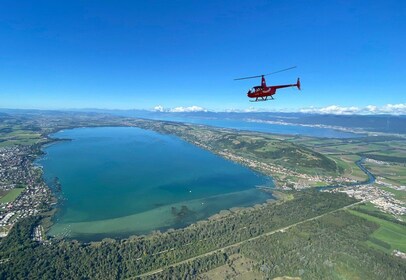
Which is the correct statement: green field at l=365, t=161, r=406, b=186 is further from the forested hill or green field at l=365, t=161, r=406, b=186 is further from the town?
the town

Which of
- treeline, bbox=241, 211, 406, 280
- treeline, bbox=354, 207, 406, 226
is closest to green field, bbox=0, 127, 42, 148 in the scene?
treeline, bbox=241, 211, 406, 280

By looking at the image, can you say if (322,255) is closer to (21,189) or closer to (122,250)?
(122,250)

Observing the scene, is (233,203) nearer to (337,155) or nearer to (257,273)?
(257,273)

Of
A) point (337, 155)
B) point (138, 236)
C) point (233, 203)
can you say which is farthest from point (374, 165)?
point (138, 236)

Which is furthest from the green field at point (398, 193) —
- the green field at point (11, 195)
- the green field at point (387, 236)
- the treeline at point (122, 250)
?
the green field at point (11, 195)

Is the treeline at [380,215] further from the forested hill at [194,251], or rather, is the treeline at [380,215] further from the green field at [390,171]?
the green field at [390,171]

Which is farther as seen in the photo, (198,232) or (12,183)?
(12,183)
